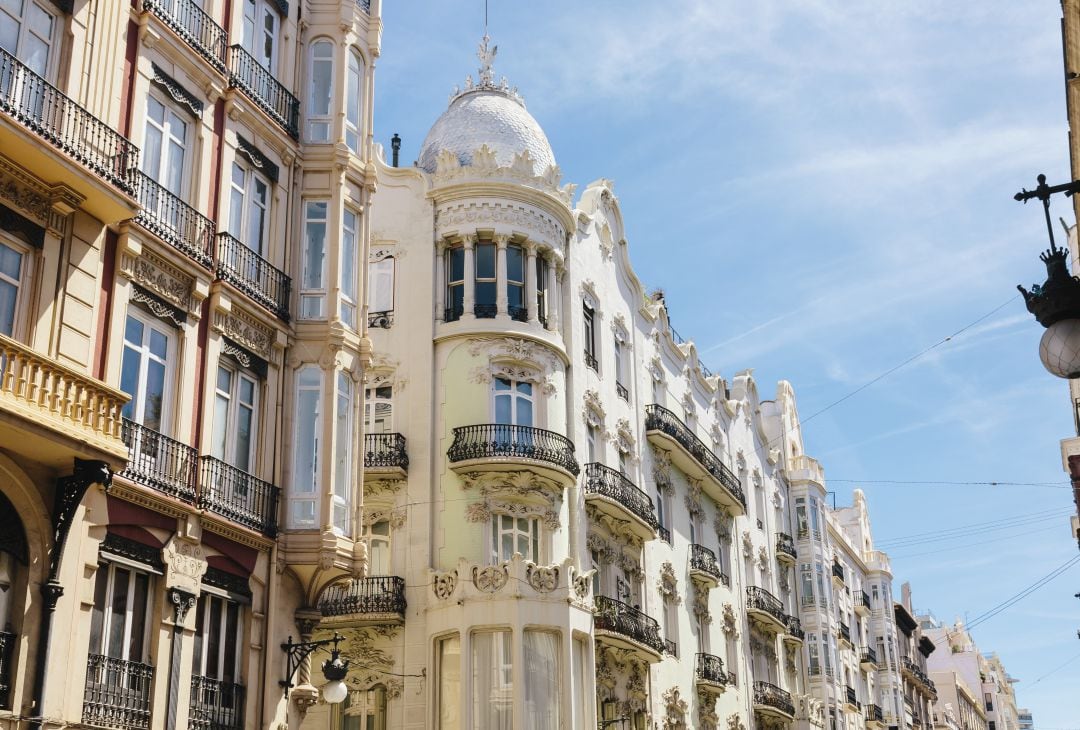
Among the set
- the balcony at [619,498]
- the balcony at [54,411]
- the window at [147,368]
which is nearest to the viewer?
the balcony at [54,411]

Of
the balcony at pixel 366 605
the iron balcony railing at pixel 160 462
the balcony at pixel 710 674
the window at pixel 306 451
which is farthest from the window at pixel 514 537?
the iron balcony railing at pixel 160 462

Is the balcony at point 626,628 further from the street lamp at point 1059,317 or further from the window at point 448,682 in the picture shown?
the street lamp at point 1059,317

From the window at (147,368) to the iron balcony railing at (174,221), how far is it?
1.28 meters

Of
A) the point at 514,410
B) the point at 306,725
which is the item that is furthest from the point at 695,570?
the point at 306,725

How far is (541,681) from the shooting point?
2961 cm

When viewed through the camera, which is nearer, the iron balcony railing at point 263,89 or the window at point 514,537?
the iron balcony railing at point 263,89

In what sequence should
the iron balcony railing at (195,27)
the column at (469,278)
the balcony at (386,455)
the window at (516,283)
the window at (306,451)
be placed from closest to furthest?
the iron balcony railing at (195,27) → the window at (306,451) → the balcony at (386,455) → the column at (469,278) → the window at (516,283)

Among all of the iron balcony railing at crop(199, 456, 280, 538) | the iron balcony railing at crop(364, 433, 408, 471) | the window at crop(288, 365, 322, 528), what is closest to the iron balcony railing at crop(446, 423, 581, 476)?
the iron balcony railing at crop(364, 433, 408, 471)

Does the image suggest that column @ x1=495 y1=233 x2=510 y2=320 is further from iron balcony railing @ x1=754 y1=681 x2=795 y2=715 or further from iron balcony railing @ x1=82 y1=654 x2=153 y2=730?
iron balcony railing @ x1=754 y1=681 x2=795 y2=715

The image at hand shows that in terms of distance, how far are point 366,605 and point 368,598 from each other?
0.19 meters

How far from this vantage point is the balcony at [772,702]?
46.0 metres

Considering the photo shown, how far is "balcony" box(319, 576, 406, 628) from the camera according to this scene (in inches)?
1190

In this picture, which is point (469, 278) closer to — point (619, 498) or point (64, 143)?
point (619, 498)

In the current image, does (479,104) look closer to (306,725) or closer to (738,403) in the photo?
(306,725)
